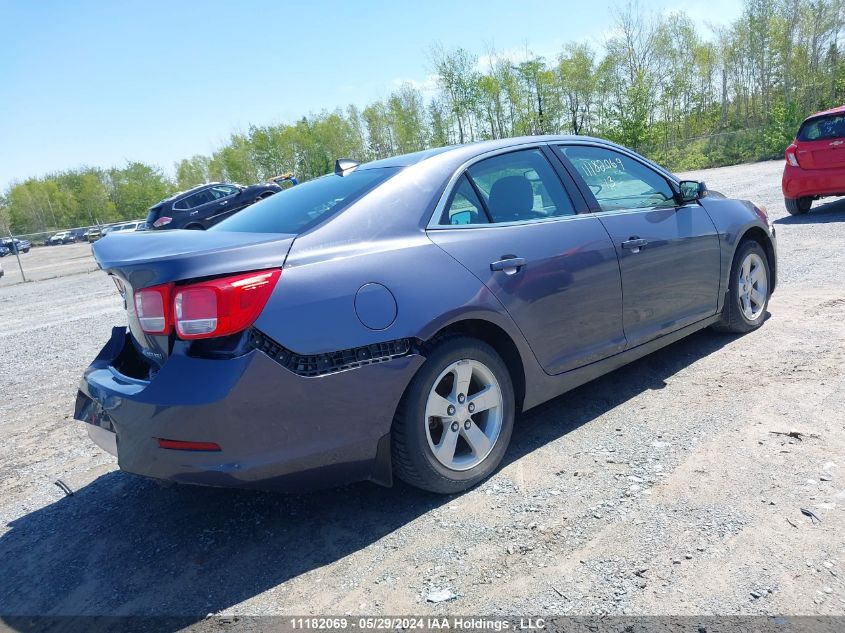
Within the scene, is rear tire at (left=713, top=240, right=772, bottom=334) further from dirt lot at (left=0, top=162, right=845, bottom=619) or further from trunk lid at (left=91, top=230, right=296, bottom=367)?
trunk lid at (left=91, top=230, right=296, bottom=367)

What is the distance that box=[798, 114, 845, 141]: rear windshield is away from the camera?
30.7 feet

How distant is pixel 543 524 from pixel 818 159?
374 inches

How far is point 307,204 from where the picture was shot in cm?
315

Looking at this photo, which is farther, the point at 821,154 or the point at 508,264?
the point at 821,154

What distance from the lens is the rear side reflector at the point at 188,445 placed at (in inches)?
→ 91.1

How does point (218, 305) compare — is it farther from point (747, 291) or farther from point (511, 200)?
point (747, 291)

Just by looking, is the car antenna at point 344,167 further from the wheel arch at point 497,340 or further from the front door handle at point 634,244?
the front door handle at point 634,244

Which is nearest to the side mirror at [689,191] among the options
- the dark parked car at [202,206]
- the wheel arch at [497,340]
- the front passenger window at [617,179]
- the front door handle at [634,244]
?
the front passenger window at [617,179]

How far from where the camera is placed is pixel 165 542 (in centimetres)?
282

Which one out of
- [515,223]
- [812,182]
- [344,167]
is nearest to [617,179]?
[515,223]

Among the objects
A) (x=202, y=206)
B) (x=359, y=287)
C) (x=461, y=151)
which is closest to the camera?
(x=359, y=287)

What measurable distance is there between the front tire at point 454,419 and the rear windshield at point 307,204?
2.71 feet

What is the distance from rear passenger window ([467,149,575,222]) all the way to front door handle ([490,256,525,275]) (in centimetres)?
26

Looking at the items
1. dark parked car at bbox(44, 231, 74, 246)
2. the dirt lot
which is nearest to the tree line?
dark parked car at bbox(44, 231, 74, 246)
